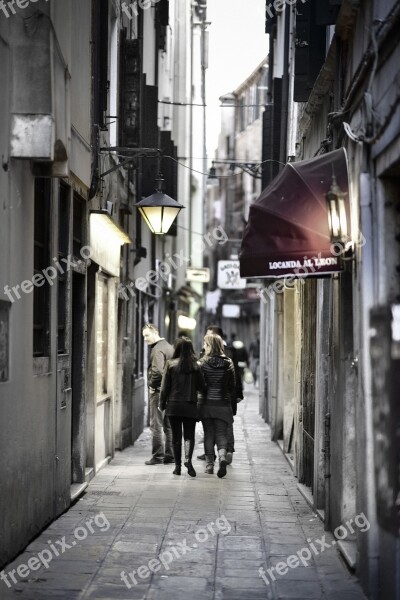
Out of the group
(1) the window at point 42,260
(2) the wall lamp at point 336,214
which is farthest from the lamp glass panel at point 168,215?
(2) the wall lamp at point 336,214

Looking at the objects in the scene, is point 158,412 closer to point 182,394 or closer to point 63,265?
point 182,394

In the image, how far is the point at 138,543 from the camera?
1018 cm

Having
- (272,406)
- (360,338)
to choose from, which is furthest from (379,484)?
(272,406)

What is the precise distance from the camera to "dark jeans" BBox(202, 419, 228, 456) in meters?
15.2

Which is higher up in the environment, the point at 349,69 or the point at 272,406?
the point at 349,69

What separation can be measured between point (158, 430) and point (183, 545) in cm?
617

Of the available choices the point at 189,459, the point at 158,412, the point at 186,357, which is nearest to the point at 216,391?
the point at 186,357

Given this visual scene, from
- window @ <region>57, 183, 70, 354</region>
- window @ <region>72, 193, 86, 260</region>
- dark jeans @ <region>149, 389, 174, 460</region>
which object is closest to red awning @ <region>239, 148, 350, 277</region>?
window @ <region>57, 183, 70, 354</region>

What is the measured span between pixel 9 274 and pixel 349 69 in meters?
3.65

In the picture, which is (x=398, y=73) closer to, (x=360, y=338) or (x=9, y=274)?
(x=360, y=338)

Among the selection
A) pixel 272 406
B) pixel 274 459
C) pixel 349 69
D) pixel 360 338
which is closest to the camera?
pixel 360 338

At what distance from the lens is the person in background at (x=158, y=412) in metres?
16.2

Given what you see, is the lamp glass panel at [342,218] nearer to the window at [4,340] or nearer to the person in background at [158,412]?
the window at [4,340]

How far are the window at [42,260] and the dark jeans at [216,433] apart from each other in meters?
4.77
